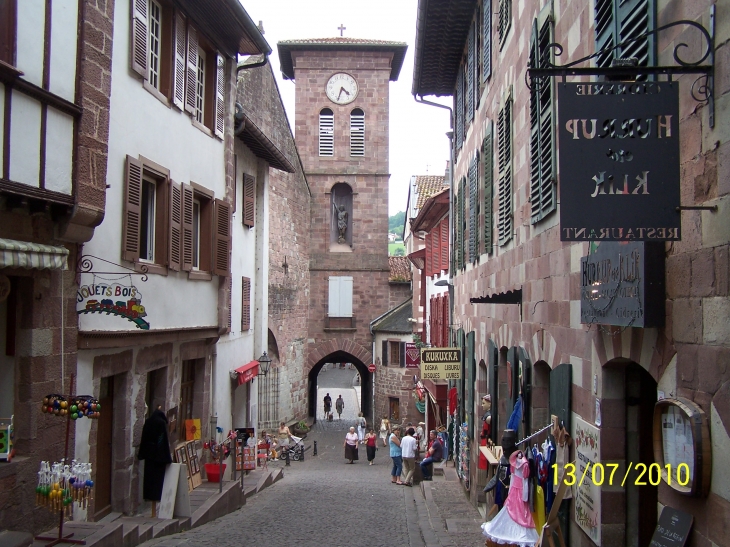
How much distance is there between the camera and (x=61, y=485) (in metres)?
7.06

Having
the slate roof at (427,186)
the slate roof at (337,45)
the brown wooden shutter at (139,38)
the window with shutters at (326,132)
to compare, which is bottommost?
the brown wooden shutter at (139,38)

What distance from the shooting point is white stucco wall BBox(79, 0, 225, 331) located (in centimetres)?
935

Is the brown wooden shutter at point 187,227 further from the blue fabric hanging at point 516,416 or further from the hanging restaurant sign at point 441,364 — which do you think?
the hanging restaurant sign at point 441,364

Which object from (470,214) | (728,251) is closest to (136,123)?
(470,214)

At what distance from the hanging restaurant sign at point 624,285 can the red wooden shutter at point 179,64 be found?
286 inches

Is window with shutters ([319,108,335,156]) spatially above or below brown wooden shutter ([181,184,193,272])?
above

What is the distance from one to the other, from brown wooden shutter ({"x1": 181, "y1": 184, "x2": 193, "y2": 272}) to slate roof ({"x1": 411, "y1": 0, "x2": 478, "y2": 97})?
16.7ft

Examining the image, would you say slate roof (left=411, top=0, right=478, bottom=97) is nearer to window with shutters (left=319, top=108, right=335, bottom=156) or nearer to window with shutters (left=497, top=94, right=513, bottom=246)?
window with shutters (left=497, top=94, right=513, bottom=246)

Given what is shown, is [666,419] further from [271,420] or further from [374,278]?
[374,278]

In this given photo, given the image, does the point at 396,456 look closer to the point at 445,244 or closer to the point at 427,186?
the point at 445,244

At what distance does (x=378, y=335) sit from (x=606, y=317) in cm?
2965
